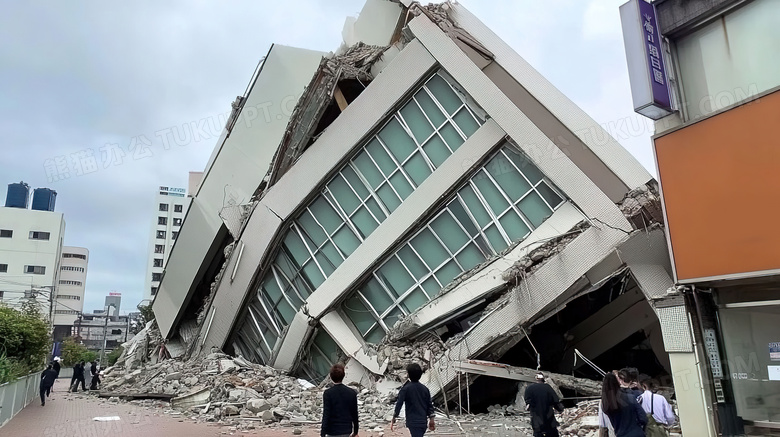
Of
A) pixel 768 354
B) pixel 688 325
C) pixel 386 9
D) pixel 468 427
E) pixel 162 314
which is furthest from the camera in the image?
pixel 162 314

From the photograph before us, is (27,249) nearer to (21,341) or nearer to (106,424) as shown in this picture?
(21,341)

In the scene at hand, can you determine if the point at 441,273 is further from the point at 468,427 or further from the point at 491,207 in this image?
the point at 468,427

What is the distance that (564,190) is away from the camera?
13305 millimetres

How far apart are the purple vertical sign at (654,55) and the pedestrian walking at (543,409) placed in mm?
4656

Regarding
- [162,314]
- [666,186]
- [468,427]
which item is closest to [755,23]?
[666,186]

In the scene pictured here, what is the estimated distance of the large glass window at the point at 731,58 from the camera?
7.31m

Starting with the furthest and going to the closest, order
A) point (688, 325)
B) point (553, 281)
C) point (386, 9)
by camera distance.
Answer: point (386, 9)
point (553, 281)
point (688, 325)

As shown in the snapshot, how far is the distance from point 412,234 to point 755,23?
32.0 feet

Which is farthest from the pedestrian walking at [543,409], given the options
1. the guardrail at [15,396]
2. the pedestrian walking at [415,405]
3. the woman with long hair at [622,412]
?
the guardrail at [15,396]

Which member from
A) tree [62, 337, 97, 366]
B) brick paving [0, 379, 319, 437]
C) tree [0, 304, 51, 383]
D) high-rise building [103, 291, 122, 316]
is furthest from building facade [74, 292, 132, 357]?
brick paving [0, 379, 319, 437]

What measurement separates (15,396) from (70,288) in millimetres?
67924

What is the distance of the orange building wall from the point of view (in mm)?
6805

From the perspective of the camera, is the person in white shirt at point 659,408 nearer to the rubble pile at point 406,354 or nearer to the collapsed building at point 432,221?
the collapsed building at point 432,221

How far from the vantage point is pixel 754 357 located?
7250 millimetres
